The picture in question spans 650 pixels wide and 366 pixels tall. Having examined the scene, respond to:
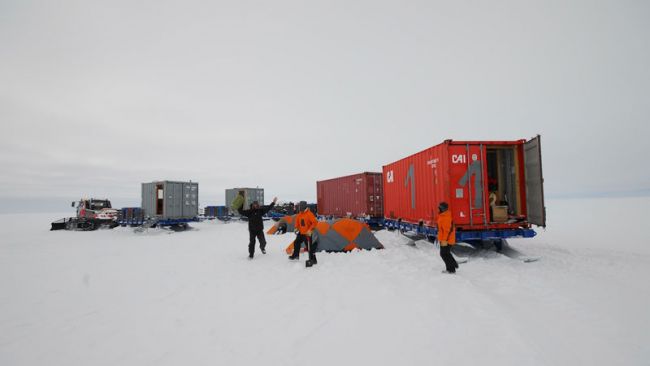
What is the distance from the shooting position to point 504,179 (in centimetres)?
1036

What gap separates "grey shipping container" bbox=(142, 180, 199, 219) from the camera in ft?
65.6

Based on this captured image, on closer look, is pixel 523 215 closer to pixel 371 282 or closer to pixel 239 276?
pixel 371 282

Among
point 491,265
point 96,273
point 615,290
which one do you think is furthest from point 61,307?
point 615,290

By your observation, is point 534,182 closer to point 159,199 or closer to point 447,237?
point 447,237

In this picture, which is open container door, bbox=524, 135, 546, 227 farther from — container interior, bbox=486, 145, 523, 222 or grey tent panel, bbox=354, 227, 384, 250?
grey tent panel, bbox=354, 227, 384, 250

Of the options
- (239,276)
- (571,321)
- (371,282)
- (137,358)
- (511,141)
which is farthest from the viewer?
(511,141)

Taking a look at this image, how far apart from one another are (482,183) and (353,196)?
1089 centimetres

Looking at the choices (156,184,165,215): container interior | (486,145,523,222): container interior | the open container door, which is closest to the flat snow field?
the open container door

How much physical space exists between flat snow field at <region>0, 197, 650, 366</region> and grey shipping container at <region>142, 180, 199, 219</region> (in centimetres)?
1196

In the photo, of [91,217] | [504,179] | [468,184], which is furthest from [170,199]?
[504,179]

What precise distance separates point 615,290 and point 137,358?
8.09 metres

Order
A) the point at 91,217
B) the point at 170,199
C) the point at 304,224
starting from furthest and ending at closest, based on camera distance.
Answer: the point at 91,217
the point at 170,199
the point at 304,224

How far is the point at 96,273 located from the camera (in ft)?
25.3

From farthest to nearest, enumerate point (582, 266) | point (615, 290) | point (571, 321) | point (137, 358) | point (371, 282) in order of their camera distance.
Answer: point (582, 266) < point (371, 282) < point (615, 290) < point (571, 321) < point (137, 358)
